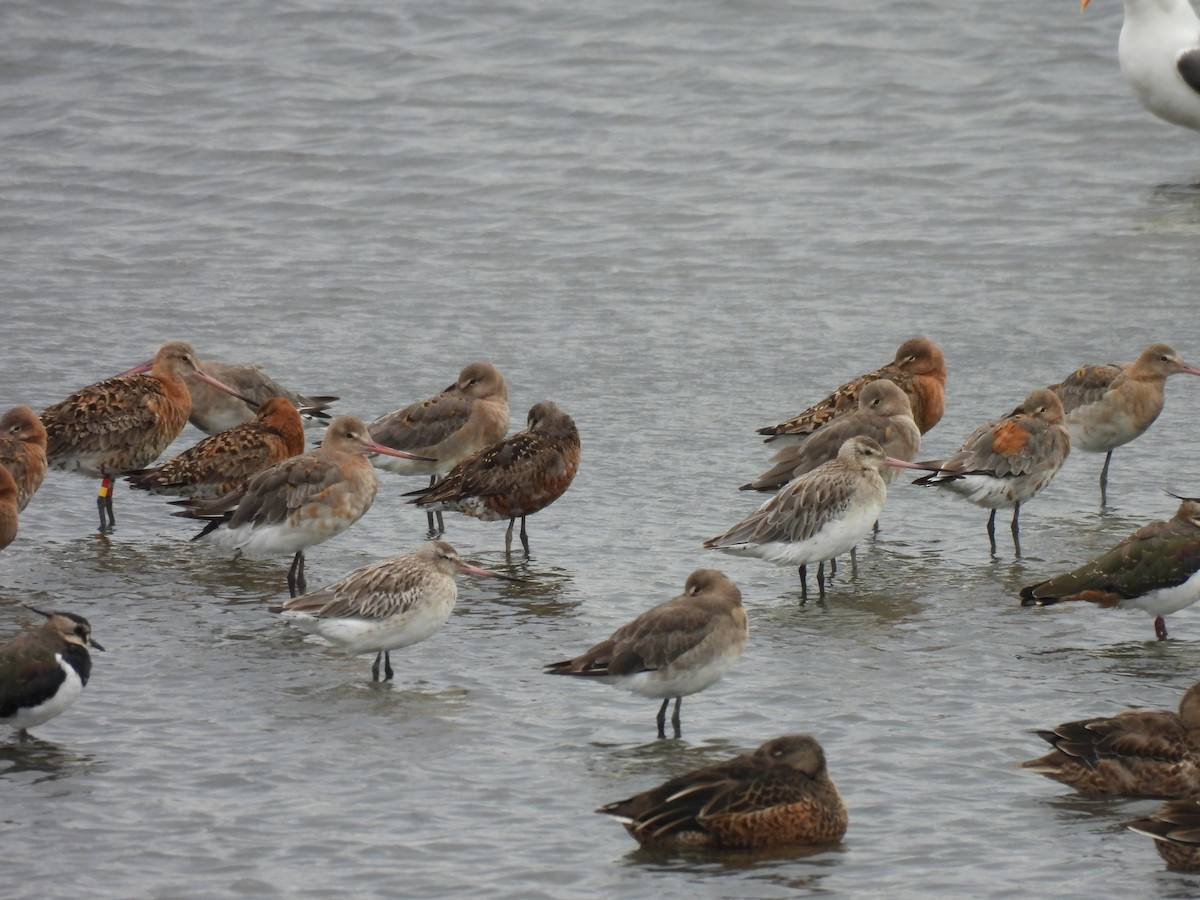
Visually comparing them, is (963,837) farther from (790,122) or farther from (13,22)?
(13,22)

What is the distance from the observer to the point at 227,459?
36.6ft

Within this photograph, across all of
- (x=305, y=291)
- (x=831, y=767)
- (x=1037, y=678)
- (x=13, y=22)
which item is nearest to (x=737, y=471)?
(x=1037, y=678)

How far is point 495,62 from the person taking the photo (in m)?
23.8

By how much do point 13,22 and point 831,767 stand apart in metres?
20.3

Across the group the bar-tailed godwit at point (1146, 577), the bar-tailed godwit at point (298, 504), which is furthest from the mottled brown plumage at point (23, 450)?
the bar-tailed godwit at point (1146, 577)

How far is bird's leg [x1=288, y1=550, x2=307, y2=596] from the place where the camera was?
998 centimetres

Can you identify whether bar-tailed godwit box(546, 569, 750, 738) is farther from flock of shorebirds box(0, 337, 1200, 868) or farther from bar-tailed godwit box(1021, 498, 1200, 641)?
bar-tailed godwit box(1021, 498, 1200, 641)

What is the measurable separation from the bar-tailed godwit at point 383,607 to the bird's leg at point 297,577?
117cm

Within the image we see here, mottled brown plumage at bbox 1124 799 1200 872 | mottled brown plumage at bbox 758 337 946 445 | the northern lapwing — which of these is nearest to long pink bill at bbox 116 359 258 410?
mottled brown plumage at bbox 758 337 946 445

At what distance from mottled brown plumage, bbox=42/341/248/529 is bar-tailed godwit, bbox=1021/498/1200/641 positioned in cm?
548

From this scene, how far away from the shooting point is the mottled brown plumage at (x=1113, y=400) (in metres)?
11.9

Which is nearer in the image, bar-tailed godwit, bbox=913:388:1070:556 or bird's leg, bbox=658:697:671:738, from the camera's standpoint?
bird's leg, bbox=658:697:671:738

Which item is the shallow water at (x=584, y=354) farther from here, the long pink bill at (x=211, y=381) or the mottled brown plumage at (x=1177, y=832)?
the long pink bill at (x=211, y=381)

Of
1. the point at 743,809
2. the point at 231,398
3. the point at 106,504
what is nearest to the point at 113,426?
the point at 106,504
